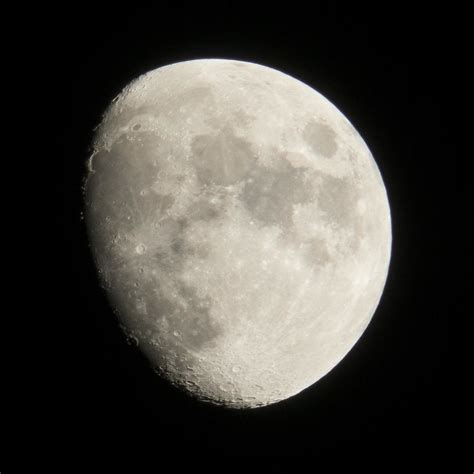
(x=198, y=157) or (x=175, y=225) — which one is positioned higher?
(x=198, y=157)

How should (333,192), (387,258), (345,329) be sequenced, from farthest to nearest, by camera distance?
(387,258) < (345,329) < (333,192)

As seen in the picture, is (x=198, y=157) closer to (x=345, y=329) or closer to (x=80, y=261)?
(x=80, y=261)

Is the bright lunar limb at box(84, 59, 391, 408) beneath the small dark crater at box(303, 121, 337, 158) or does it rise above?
beneath

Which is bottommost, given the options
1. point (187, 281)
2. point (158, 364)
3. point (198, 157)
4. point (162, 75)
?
point (158, 364)

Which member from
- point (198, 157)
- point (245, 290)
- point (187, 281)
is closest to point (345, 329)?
point (245, 290)

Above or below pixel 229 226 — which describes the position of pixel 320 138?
above

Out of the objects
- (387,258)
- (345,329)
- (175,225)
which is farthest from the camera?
(387,258)

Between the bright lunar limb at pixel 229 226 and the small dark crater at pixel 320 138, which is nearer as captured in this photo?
the bright lunar limb at pixel 229 226

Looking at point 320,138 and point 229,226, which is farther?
point 320,138
